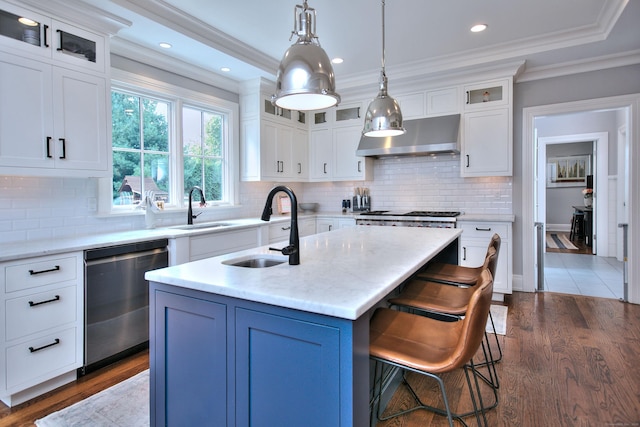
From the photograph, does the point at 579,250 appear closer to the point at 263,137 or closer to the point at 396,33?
the point at 396,33

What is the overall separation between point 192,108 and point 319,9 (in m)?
1.87

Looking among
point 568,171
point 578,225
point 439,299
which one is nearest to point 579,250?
point 578,225

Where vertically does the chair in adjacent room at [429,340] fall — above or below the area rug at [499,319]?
above

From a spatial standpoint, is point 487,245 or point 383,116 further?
point 487,245

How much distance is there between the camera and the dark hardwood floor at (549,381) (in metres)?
1.99

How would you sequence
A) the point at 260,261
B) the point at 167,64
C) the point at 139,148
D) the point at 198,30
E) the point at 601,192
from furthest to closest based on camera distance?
the point at 601,192
the point at 167,64
the point at 139,148
the point at 198,30
the point at 260,261

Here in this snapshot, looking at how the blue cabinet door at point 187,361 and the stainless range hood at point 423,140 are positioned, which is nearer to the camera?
the blue cabinet door at point 187,361

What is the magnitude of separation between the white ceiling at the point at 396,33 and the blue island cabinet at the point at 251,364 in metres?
2.40

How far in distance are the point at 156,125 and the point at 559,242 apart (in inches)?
336

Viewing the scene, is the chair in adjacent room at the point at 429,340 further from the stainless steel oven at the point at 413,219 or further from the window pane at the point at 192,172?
the window pane at the point at 192,172

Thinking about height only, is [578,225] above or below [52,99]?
below

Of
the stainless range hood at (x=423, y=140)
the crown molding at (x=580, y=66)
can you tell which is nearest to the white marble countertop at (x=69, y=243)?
the stainless range hood at (x=423, y=140)

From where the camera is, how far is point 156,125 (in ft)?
12.0

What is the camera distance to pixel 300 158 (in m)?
5.23
